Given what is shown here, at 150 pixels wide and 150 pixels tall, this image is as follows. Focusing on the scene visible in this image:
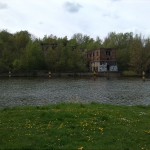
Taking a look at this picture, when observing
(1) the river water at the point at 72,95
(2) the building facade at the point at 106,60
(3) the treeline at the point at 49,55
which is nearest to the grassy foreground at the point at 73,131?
(1) the river water at the point at 72,95

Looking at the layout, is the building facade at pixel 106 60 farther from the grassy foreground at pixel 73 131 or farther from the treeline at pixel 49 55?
the grassy foreground at pixel 73 131

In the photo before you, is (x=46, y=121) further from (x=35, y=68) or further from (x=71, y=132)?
(x=35, y=68)

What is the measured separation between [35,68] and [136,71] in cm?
3955

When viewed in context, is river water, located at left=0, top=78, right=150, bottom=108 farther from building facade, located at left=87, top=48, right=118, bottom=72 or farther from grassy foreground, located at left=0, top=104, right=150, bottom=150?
building facade, located at left=87, top=48, right=118, bottom=72

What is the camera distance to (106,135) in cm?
1430

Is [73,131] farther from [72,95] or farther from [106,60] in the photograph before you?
[106,60]

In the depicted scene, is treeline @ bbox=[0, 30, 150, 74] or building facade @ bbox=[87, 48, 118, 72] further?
building facade @ bbox=[87, 48, 118, 72]

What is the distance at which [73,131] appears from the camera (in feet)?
48.8

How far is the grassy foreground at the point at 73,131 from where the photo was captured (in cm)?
1259

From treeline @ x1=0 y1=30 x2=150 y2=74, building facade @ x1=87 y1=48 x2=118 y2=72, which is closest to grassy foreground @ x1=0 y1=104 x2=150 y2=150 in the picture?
treeline @ x1=0 y1=30 x2=150 y2=74

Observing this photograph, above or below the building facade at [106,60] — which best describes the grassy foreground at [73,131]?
below

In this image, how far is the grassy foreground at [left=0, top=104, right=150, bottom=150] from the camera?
1259 cm

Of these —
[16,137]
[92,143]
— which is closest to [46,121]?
[16,137]

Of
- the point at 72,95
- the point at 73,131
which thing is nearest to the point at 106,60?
the point at 72,95
